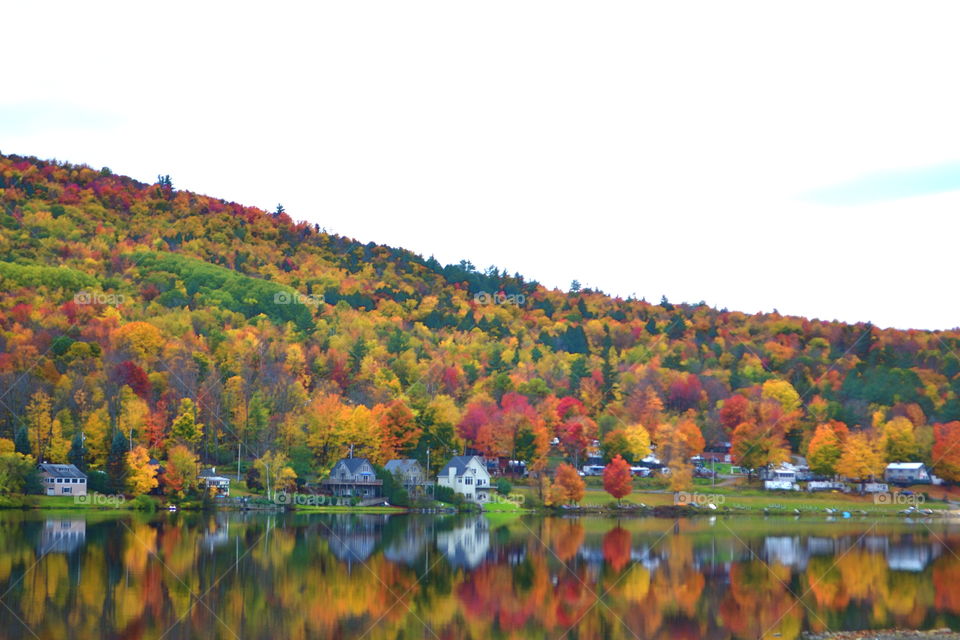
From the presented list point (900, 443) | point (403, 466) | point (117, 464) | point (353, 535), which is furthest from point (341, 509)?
point (900, 443)

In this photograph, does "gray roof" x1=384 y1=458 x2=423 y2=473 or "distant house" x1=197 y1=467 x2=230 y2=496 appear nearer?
"distant house" x1=197 y1=467 x2=230 y2=496

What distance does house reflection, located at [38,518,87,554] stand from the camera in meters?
48.4

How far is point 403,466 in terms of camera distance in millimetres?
88875

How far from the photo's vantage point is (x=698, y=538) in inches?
2562

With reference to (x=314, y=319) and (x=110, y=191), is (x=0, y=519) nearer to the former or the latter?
(x=314, y=319)

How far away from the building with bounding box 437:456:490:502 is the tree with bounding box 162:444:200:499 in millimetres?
19874

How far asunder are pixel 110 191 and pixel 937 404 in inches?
5606

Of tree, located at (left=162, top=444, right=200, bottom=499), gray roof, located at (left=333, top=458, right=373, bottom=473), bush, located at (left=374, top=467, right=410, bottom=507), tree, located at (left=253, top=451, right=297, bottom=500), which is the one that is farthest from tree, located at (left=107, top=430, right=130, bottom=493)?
bush, located at (left=374, top=467, right=410, bottom=507)

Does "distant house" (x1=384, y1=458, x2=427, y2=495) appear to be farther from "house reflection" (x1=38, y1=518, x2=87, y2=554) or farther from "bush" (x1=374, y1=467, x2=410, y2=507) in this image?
"house reflection" (x1=38, y1=518, x2=87, y2=554)

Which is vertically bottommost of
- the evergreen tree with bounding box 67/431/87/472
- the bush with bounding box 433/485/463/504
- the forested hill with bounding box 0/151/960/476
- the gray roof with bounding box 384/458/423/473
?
the bush with bounding box 433/485/463/504

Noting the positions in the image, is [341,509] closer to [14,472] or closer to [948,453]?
[14,472]

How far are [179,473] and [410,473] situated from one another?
742 inches

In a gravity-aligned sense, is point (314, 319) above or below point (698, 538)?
above

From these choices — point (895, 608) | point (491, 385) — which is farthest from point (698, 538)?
point (491, 385)
